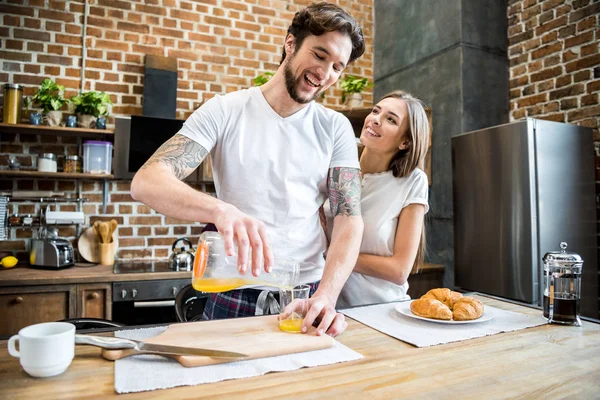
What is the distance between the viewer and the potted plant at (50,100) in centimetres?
292

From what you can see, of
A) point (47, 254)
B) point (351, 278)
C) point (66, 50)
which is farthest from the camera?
point (66, 50)

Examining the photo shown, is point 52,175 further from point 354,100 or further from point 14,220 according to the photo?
point 354,100

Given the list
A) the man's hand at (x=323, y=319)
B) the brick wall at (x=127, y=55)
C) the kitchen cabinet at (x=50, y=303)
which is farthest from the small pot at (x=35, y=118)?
the man's hand at (x=323, y=319)

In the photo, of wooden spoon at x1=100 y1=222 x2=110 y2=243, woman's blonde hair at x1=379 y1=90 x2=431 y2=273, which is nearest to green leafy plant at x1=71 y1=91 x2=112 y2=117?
wooden spoon at x1=100 y1=222 x2=110 y2=243

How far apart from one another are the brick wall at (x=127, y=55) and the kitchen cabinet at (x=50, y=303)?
64 cm

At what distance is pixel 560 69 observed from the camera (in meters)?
2.98

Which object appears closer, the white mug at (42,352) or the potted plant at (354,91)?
the white mug at (42,352)

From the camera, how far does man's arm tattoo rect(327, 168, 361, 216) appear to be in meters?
1.46

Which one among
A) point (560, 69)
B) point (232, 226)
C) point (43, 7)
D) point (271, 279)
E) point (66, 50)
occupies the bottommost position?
point (271, 279)

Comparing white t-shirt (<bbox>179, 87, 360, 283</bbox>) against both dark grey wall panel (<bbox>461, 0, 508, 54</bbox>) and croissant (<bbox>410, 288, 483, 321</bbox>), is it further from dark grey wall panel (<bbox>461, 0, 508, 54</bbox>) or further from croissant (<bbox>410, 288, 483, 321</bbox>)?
dark grey wall panel (<bbox>461, 0, 508, 54</bbox>)

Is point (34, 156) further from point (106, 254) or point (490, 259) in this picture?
point (490, 259)

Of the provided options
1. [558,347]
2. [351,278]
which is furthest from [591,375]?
[351,278]

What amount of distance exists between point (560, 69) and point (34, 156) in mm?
3736

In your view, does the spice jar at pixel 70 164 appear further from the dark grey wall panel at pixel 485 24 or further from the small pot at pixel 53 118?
the dark grey wall panel at pixel 485 24
